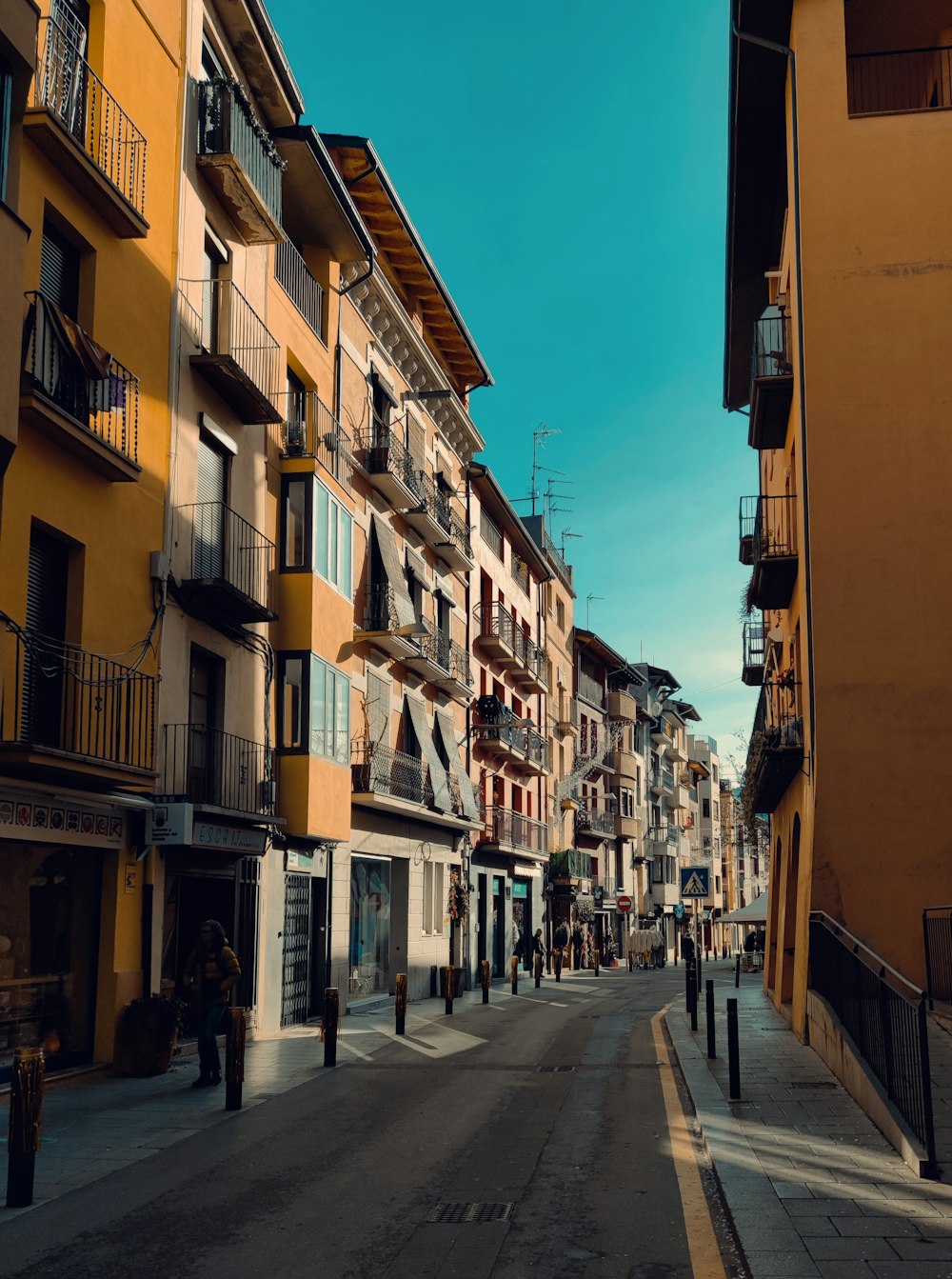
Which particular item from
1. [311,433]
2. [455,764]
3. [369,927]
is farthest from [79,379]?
[455,764]

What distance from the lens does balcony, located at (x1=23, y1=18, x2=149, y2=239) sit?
13422 millimetres

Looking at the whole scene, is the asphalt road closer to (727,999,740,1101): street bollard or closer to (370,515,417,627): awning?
(727,999,740,1101): street bollard

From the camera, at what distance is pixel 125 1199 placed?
8305 mm

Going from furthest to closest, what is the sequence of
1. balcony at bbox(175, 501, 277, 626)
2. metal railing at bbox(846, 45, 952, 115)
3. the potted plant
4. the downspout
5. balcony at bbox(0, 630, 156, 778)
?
1. metal railing at bbox(846, 45, 952, 115)
2. balcony at bbox(175, 501, 277, 626)
3. the downspout
4. the potted plant
5. balcony at bbox(0, 630, 156, 778)

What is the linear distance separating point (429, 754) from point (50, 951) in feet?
54.5

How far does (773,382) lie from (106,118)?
31.2 ft

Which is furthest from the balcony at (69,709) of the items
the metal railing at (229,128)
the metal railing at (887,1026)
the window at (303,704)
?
the metal railing at (229,128)

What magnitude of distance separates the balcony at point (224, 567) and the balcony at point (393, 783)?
583 centimetres

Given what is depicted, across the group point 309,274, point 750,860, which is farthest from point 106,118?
point 750,860

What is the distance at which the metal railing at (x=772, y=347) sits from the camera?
19062 millimetres

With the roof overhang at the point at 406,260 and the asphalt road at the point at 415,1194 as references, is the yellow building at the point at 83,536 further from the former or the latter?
the roof overhang at the point at 406,260

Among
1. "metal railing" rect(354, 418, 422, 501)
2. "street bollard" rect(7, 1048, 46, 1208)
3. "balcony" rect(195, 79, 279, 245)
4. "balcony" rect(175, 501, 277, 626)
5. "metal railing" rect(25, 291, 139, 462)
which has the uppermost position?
"balcony" rect(195, 79, 279, 245)

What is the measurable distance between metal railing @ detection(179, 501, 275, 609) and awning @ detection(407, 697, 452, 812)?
1004 cm

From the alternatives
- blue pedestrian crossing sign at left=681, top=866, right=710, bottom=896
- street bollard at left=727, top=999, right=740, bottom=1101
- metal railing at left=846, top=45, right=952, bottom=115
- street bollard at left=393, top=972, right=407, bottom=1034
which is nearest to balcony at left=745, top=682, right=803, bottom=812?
blue pedestrian crossing sign at left=681, top=866, right=710, bottom=896
